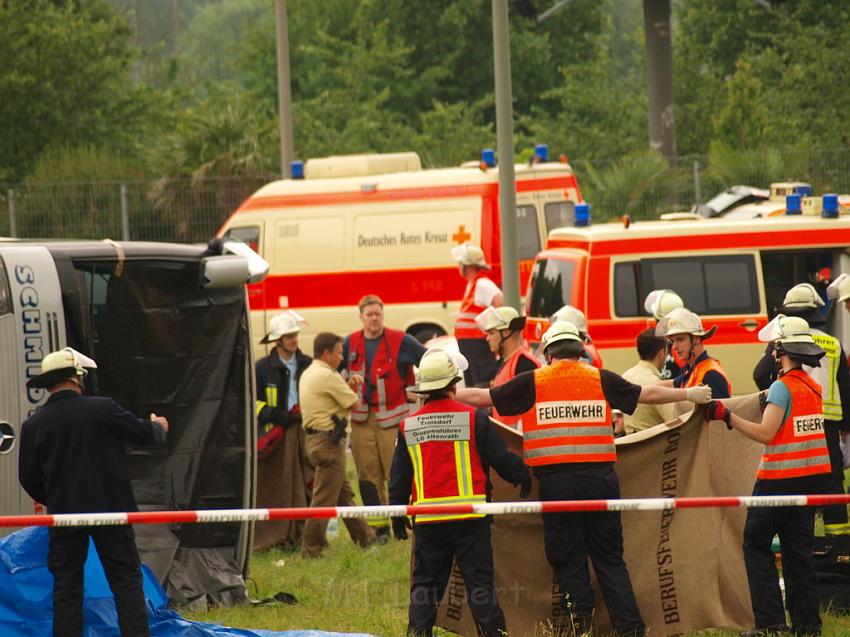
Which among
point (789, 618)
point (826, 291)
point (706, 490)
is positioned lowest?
point (789, 618)

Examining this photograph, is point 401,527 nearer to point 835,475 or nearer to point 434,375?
point 835,475

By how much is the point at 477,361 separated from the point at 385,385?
2.41 m

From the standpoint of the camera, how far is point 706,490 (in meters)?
8.58

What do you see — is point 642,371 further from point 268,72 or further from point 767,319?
point 268,72

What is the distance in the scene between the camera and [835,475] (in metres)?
9.39

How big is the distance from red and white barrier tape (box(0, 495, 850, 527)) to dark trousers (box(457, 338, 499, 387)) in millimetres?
5854

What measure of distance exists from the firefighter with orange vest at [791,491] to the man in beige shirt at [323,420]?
13.0 ft

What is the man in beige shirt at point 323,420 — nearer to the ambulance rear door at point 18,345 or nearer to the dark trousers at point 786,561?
the ambulance rear door at point 18,345

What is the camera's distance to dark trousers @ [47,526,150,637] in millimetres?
7730

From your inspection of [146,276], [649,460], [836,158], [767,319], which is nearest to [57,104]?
[836,158]

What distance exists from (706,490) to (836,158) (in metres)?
16.8

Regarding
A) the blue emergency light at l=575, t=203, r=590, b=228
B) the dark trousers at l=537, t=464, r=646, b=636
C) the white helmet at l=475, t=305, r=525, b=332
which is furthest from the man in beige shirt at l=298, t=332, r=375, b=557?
the blue emergency light at l=575, t=203, r=590, b=228

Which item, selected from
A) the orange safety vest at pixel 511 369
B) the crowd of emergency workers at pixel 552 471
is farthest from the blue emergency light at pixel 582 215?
the crowd of emergency workers at pixel 552 471

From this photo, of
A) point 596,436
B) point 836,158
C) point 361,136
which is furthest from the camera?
point 361,136
